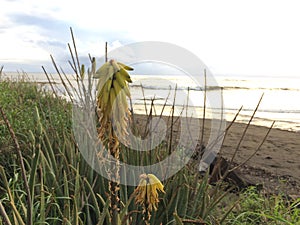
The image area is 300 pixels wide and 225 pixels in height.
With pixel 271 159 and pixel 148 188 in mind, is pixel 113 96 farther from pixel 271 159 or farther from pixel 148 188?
pixel 271 159

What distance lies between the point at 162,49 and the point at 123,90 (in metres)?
1.10

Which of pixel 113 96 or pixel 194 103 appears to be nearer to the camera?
pixel 113 96

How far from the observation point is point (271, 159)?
6484 mm

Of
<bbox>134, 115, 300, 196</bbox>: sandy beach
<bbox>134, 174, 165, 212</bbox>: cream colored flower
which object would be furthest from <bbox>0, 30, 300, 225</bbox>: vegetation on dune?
<bbox>134, 115, 300, 196</bbox>: sandy beach

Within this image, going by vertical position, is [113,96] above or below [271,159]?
above

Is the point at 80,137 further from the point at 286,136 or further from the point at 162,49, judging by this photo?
the point at 286,136

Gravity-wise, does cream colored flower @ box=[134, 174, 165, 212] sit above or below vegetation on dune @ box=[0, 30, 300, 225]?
above

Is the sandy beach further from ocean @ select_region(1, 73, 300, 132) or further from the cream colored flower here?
→ the cream colored flower

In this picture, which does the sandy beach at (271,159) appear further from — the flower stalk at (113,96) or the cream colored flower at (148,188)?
the flower stalk at (113,96)

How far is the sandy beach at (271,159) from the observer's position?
4859 millimetres

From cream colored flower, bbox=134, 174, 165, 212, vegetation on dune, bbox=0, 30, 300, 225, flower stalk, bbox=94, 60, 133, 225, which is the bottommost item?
vegetation on dune, bbox=0, 30, 300, 225

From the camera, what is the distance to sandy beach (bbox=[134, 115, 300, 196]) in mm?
4859

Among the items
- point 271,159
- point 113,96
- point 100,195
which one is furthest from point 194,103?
point 113,96

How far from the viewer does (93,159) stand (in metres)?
2.46
